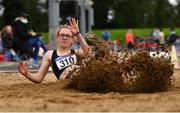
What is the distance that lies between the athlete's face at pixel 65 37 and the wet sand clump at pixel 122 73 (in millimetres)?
735

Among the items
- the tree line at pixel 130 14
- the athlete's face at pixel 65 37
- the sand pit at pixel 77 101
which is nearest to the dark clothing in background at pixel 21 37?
the athlete's face at pixel 65 37

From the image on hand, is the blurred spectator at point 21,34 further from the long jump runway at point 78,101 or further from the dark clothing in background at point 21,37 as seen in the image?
the long jump runway at point 78,101

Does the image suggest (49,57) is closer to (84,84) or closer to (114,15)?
(84,84)

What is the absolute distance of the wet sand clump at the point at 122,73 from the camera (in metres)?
8.56

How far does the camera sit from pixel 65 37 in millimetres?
9562

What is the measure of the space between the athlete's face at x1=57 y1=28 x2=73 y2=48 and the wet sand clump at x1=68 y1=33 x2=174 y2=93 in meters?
0.74

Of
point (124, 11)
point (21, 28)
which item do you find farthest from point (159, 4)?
point (21, 28)

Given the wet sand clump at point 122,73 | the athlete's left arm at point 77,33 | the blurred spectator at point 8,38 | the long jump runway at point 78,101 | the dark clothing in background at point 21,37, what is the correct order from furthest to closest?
1. the blurred spectator at point 8,38
2. the dark clothing in background at point 21,37
3. the athlete's left arm at point 77,33
4. the wet sand clump at point 122,73
5. the long jump runway at point 78,101

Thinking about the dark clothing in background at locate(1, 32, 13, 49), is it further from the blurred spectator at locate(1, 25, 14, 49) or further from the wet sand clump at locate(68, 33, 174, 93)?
the wet sand clump at locate(68, 33, 174, 93)

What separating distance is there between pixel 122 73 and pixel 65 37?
4.29 feet

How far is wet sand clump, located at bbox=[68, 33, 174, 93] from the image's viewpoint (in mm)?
8562

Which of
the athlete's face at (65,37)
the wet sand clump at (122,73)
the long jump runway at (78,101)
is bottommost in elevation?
the long jump runway at (78,101)

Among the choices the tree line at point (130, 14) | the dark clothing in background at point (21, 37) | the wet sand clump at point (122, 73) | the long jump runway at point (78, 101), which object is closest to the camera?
the long jump runway at point (78, 101)

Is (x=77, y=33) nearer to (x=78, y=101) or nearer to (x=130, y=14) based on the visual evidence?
(x=78, y=101)
